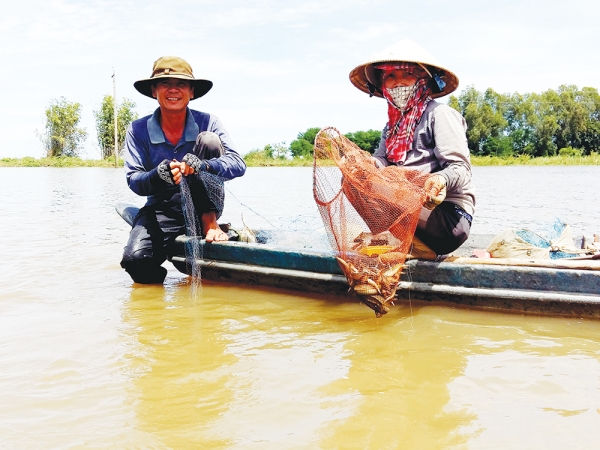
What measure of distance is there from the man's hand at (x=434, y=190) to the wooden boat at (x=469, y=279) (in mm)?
478

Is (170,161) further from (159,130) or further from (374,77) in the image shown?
(374,77)

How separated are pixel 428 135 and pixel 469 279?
93 cm

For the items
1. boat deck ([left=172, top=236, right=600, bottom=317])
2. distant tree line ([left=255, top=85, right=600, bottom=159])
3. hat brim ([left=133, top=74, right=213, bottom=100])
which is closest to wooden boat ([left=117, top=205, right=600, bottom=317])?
boat deck ([left=172, top=236, right=600, bottom=317])

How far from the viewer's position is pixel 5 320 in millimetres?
3582

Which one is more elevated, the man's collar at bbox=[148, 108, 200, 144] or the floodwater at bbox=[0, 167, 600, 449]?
the man's collar at bbox=[148, 108, 200, 144]

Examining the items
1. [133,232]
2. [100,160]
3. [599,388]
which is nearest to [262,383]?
[599,388]

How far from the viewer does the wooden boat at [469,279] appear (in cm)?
321

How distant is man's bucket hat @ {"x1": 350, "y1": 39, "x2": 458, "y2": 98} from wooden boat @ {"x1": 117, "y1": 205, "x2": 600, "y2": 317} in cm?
116

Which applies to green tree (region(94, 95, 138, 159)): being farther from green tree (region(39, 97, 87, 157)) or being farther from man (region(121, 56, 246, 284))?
man (region(121, 56, 246, 284))

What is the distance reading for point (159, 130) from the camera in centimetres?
449

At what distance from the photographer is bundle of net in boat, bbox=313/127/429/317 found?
3189 millimetres

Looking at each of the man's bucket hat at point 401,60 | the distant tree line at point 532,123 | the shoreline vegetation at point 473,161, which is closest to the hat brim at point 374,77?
the man's bucket hat at point 401,60

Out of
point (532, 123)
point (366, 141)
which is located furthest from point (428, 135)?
point (532, 123)

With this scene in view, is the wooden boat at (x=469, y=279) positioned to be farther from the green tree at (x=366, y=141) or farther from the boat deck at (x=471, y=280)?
the green tree at (x=366, y=141)
